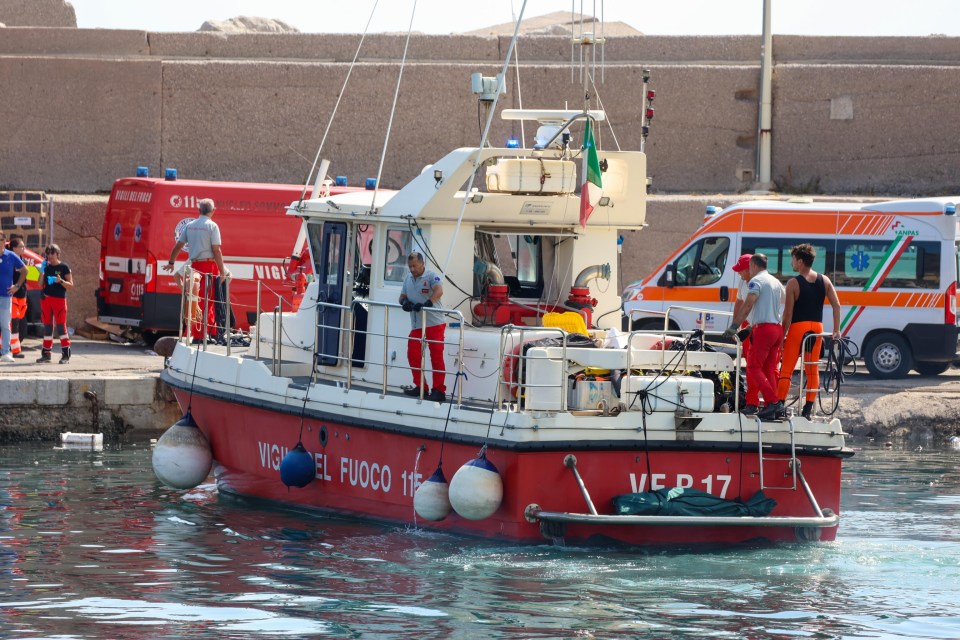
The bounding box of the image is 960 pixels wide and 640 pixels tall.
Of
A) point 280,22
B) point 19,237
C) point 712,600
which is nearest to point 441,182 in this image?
point 712,600

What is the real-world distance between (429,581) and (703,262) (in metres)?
9.84

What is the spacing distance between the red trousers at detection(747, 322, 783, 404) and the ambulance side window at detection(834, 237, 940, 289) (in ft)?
25.6

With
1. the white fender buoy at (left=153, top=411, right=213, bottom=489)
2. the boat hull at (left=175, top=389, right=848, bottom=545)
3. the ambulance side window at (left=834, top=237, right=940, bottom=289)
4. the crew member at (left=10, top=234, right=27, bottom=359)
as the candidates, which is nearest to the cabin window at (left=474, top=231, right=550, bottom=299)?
the boat hull at (left=175, top=389, right=848, bottom=545)

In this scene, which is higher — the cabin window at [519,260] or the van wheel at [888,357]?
the cabin window at [519,260]

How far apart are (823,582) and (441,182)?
392cm

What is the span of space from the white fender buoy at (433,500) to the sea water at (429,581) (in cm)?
24

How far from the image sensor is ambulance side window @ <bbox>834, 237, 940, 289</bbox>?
1745 cm

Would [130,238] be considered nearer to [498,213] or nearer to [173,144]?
[173,144]

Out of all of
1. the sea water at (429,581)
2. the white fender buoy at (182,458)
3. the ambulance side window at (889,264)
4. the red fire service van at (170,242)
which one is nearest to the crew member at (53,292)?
the red fire service van at (170,242)

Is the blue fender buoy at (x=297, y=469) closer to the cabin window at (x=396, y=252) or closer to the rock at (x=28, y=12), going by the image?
the cabin window at (x=396, y=252)

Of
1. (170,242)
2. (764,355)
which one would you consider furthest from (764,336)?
(170,242)

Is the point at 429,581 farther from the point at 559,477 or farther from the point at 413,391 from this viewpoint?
the point at 413,391

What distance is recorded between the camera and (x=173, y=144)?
2234cm

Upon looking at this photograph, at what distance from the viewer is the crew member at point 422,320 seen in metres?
10.5
